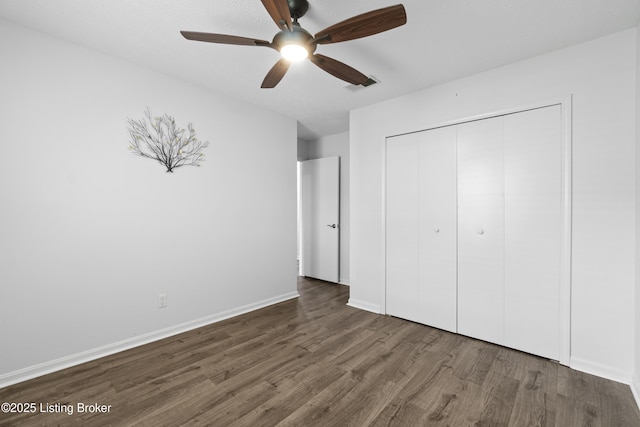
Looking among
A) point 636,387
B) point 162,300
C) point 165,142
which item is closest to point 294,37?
point 165,142

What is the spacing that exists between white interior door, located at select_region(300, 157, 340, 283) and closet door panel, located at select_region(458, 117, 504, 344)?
2226 millimetres

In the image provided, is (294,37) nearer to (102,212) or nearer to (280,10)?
(280,10)

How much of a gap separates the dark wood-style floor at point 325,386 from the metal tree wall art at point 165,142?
176 cm

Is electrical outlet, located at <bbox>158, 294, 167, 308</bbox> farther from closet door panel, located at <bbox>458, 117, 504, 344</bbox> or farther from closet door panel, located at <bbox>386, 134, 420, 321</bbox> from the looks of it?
closet door panel, located at <bbox>458, 117, 504, 344</bbox>

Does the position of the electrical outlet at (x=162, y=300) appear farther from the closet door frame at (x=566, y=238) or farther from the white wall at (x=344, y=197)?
the closet door frame at (x=566, y=238)

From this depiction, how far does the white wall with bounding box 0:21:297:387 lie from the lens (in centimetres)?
202

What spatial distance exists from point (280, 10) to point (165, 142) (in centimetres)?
186

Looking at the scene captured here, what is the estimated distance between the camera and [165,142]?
2.75m

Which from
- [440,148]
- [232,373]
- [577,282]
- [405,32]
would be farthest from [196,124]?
[577,282]

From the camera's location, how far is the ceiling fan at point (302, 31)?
1.44 metres

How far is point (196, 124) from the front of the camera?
9.78 feet

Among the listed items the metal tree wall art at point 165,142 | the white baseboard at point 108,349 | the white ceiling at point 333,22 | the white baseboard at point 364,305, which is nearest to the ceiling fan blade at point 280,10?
the white ceiling at point 333,22

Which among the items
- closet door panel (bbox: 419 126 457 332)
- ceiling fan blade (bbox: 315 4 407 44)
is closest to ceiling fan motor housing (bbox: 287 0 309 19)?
ceiling fan blade (bbox: 315 4 407 44)

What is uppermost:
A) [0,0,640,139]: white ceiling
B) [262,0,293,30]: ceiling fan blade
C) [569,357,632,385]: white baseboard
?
[0,0,640,139]: white ceiling
